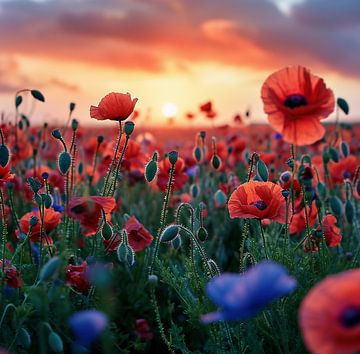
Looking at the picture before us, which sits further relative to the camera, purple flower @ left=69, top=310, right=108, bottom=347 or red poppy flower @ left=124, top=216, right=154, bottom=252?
red poppy flower @ left=124, top=216, right=154, bottom=252

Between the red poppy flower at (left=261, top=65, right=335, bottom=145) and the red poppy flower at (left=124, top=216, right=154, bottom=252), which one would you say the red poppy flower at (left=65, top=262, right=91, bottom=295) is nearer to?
the red poppy flower at (left=124, top=216, right=154, bottom=252)

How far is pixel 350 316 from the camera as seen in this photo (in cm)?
109

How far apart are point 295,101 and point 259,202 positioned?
38cm

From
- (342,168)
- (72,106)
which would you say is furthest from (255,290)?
(342,168)

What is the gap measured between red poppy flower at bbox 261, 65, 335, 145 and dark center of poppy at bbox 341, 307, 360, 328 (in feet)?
3.18

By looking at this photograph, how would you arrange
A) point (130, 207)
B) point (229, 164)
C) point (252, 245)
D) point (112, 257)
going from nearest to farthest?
point (252, 245), point (112, 257), point (130, 207), point (229, 164)

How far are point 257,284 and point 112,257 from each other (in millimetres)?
2501

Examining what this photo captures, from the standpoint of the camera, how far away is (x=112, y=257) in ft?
11.5

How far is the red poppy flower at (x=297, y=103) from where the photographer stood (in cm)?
200

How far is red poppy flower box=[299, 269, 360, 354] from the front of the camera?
1069 millimetres

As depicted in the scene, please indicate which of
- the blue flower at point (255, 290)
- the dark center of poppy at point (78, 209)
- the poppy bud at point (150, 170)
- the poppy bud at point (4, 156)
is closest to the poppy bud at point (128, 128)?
the poppy bud at point (150, 170)

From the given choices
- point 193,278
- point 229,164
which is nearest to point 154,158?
point 193,278

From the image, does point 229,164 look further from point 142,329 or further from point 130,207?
point 142,329

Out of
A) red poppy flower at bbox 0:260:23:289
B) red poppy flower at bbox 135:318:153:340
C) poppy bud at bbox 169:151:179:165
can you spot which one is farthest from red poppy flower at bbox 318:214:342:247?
red poppy flower at bbox 0:260:23:289
